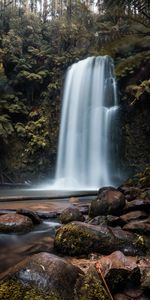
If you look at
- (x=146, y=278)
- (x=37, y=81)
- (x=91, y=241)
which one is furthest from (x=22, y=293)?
(x=37, y=81)

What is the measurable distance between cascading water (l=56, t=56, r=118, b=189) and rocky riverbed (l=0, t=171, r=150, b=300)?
22.0 ft

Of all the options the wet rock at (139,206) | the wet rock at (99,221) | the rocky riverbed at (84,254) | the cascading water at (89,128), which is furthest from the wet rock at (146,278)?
the cascading water at (89,128)

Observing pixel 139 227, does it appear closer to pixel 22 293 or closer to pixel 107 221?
pixel 107 221

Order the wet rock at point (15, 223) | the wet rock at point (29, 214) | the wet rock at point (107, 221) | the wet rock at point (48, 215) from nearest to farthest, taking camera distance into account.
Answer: the wet rock at point (107, 221), the wet rock at point (15, 223), the wet rock at point (29, 214), the wet rock at point (48, 215)

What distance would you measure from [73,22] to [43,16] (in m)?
4.81

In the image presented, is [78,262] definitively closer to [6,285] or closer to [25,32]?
[6,285]

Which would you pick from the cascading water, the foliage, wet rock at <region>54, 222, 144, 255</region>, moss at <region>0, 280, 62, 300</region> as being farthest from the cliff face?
moss at <region>0, 280, 62, 300</region>

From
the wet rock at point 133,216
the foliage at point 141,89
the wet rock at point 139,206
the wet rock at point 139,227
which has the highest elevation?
the foliage at point 141,89

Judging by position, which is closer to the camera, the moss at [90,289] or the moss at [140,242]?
the moss at [90,289]

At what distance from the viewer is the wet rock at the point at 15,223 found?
17.9 feet

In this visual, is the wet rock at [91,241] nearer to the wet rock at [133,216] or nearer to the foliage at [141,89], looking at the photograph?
the wet rock at [133,216]

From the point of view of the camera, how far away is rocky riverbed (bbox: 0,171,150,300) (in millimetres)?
2820

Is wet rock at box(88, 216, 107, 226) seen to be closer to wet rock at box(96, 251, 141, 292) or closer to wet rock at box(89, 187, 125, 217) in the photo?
wet rock at box(89, 187, 125, 217)

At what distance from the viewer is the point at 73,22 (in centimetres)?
2144
